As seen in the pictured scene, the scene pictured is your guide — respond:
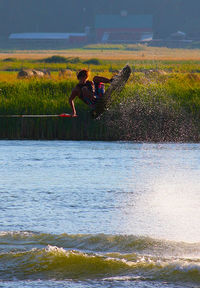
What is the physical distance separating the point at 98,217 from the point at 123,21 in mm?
151403

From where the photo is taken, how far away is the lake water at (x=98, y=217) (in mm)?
14906

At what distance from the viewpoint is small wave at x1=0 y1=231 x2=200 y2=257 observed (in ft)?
53.2

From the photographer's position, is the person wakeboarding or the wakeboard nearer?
the person wakeboarding

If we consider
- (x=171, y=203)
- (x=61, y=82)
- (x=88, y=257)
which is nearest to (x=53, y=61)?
(x=61, y=82)

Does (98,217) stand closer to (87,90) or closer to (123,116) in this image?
(87,90)

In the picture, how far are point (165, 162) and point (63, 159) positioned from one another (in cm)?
406

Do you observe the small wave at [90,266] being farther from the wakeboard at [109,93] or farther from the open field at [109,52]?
the open field at [109,52]

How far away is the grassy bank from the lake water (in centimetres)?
78

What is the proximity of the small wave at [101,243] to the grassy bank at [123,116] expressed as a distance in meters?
15.0

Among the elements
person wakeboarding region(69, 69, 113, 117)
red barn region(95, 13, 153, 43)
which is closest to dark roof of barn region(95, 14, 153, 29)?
red barn region(95, 13, 153, 43)

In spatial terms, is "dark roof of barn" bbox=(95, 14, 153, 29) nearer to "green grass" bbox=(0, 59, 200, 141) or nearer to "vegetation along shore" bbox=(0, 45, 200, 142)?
"vegetation along shore" bbox=(0, 45, 200, 142)

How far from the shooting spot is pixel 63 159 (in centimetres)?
3080

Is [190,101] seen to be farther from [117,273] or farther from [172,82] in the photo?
[117,273]

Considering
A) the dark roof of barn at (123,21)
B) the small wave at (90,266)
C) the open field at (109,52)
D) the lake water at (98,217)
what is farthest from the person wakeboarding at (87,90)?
the dark roof of barn at (123,21)
